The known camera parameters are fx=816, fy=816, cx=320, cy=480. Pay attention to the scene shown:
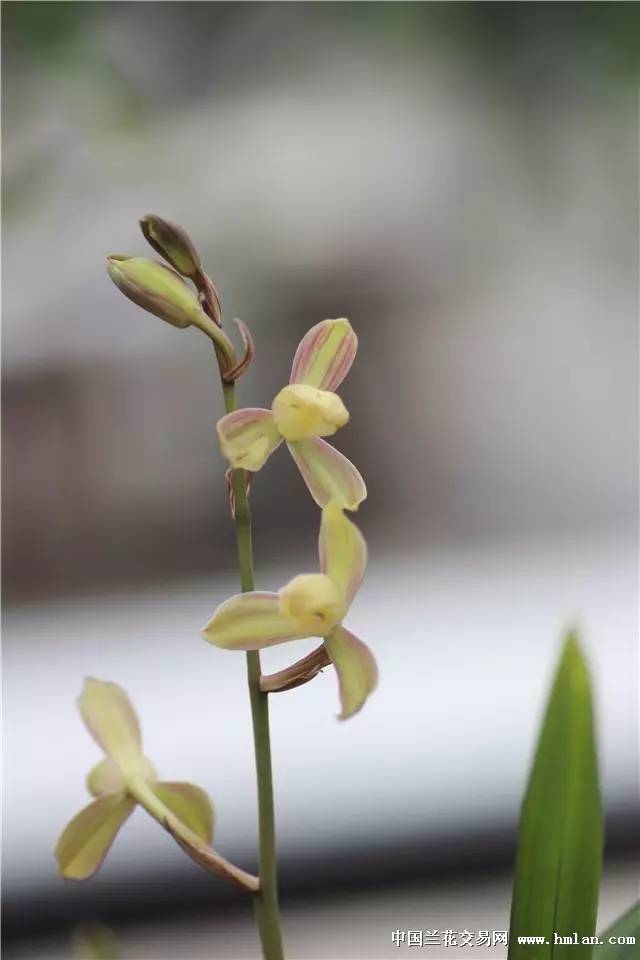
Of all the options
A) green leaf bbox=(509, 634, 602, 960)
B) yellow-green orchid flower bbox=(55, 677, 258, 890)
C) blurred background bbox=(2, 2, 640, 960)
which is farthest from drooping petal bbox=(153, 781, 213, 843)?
blurred background bbox=(2, 2, 640, 960)

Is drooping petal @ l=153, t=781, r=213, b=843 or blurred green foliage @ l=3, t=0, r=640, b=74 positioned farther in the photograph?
blurred green foliage @ l=3, t=0, r=640, b=74

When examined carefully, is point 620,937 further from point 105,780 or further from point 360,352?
point 360,352

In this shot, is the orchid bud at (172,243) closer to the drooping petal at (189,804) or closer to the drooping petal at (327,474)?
the drooping petal at (327,474)

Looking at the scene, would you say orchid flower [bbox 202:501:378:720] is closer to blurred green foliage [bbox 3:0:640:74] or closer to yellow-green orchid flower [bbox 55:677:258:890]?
yellow-green orchid flower [bbox 55:677:258:890]

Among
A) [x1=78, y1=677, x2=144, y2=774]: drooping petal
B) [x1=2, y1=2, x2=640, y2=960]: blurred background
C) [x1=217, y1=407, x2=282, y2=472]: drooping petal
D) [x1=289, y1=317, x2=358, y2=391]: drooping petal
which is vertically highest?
[x1=2, y1=2, x2=640, y2=960]: blurred background

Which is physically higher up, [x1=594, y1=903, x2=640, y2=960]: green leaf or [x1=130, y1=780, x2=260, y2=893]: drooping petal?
[x1=130, y1=780, x2=260, y2=893]: drooping petal

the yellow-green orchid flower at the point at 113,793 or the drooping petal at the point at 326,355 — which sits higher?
the drooping petal at the point at 326,355

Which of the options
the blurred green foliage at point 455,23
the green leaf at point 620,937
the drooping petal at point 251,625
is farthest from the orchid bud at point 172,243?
the blurred green foliage at point 455,23

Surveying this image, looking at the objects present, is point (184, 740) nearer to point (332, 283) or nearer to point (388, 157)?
point (332, 283)
